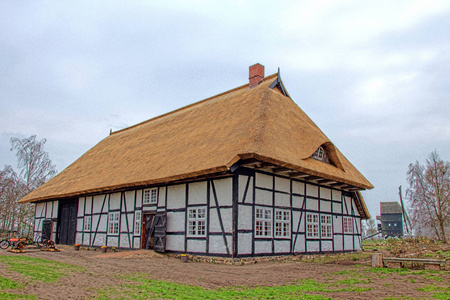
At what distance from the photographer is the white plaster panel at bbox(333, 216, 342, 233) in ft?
63.0

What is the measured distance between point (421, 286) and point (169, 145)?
43.4 ft

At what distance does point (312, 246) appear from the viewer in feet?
56.4

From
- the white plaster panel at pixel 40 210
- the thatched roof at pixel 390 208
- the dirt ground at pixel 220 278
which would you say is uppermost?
the thatched roof at pixel 390 208

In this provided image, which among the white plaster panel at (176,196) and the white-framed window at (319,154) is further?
the white-framed window at (319,154)

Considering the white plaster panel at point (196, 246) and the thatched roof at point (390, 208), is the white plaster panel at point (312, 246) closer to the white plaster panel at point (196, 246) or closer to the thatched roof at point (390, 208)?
the white plaster panel at point (196, 246)

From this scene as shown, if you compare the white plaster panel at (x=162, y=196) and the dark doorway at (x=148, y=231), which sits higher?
the white plaster panel at (x=162, y=196)

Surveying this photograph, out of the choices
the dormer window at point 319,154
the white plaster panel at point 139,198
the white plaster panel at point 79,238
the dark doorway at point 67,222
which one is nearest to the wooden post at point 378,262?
the dormer window at point 319,154

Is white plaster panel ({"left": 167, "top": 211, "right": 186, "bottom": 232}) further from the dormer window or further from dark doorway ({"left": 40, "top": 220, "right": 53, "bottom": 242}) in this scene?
dark doorway ({"left": 40, "top": 220, "right": 53, "bottom": 242})

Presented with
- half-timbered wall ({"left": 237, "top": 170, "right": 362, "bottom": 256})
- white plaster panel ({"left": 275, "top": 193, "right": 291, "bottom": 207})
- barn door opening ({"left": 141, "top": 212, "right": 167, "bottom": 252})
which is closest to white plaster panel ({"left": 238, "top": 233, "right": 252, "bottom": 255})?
half-timbered wall ({"left": 237, "top": 170, "right": 362, "bottom": 256})

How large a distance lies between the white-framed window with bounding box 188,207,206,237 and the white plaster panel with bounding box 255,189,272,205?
A: 2155mm

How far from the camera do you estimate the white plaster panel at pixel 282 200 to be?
15.6m

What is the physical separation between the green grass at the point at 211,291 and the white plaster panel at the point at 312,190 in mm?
8569

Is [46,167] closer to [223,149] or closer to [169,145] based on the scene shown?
[169,145]

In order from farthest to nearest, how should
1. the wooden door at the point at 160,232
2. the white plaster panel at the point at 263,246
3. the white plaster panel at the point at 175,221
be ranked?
the wooden door at the point at 160,232, the white plaster panel at the point at 175,221, the white plaster panel at the point at 263,246
